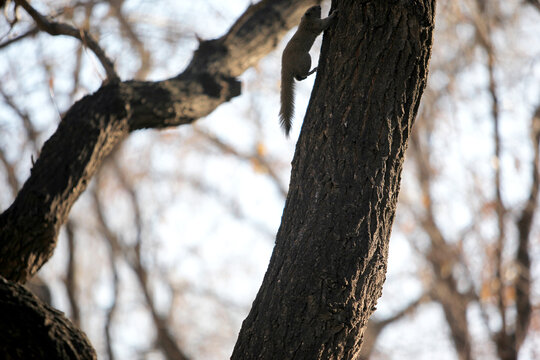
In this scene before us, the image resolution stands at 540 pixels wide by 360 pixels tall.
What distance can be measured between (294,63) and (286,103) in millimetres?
219

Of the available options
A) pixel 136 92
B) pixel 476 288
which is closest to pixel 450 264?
pixel 476 288

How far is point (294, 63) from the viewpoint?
9.78ft

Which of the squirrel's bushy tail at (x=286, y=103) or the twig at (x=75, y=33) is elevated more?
the twig at (x=75, y=33)

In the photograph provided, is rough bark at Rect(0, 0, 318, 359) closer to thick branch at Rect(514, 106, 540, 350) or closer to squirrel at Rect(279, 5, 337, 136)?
squirrel at Rect(279, 5, 337, 136)

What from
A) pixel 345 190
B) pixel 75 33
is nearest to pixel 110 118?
pixel 75 33

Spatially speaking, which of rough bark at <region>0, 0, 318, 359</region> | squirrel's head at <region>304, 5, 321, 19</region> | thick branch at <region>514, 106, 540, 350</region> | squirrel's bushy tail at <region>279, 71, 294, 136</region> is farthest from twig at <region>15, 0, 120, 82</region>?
thick branch at <region>514, 106, 540, 350</region>

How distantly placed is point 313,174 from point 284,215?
0.20 m

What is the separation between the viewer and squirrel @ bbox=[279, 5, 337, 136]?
2930 mm

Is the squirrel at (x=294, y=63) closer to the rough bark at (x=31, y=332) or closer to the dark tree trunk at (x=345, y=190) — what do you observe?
the dark tree trunk at (x=345, y=190)

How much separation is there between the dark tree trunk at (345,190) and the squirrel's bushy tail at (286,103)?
0.83 m

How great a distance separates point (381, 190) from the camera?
2.01 m

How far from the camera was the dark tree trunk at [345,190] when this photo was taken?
1.91m

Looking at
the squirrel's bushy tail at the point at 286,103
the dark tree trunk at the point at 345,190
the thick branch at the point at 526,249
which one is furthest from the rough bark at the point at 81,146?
the thick branch at the point at 526,249

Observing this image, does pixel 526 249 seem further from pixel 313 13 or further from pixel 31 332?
pixel 31 332
